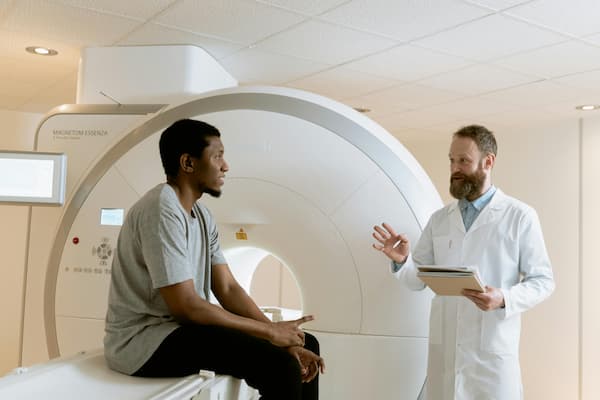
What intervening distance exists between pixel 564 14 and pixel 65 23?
2091mm

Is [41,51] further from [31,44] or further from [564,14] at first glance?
[564,14]

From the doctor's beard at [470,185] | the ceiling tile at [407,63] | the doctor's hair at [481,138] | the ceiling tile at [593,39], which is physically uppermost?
the ceiling tile at [407,63]

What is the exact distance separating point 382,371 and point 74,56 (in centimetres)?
229

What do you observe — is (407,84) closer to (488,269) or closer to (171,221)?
(488,269)

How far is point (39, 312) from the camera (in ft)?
8.87

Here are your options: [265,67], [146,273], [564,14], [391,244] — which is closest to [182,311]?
[146,273]

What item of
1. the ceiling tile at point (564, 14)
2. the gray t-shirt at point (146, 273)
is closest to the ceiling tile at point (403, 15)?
the ceiling tile at point (564, 14)

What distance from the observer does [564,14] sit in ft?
7.57

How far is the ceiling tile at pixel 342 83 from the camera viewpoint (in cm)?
331

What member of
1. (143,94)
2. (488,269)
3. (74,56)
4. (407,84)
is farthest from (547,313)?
(74,56)

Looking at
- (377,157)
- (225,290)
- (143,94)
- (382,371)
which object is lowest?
(382,371)

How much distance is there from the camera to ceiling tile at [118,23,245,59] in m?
2.64

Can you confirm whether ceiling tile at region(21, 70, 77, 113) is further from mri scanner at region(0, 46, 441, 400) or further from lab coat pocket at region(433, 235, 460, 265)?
lab coat pocket at region(433, 235, 460, 265)

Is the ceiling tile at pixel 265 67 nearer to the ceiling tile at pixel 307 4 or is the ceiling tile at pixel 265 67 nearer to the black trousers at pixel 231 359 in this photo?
the ceiling tile at pixel 307 4
